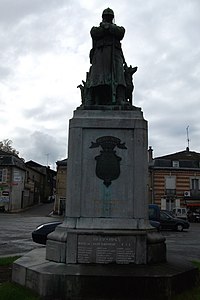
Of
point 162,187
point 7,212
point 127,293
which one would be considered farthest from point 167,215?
point 7,212

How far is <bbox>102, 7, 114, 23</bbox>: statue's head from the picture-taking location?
8562mm

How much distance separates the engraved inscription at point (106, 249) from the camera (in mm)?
6562

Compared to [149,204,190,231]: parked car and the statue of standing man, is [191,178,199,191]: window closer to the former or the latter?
[149,204,190,231]: parked car

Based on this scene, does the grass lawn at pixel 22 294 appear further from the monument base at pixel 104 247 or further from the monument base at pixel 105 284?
the monument base at pixel 104 247

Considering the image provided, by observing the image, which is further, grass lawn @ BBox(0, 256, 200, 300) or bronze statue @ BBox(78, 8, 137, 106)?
bronze statue @ BBox(78, 8, 137, 106)

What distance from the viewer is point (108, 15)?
8.55 m

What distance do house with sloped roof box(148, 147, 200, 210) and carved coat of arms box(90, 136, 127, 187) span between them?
3819 centimetres

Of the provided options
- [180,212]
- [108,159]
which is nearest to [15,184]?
[180,212]

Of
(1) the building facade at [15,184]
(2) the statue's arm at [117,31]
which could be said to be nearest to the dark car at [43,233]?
(2) the statue's arm at [117,31]

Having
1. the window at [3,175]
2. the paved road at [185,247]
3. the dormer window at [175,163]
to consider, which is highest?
the dormer window at [175,163]

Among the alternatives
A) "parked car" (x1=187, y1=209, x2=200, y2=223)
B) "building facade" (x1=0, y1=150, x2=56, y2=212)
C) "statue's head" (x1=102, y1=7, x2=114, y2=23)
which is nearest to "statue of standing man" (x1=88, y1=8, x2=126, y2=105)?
"statue's head" (x1=102, y1=7, x2=114, y2=23)

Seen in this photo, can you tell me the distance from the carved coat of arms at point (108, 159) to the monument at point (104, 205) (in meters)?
0.02

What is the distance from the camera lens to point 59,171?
47.3m

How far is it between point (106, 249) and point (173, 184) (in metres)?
39.9
